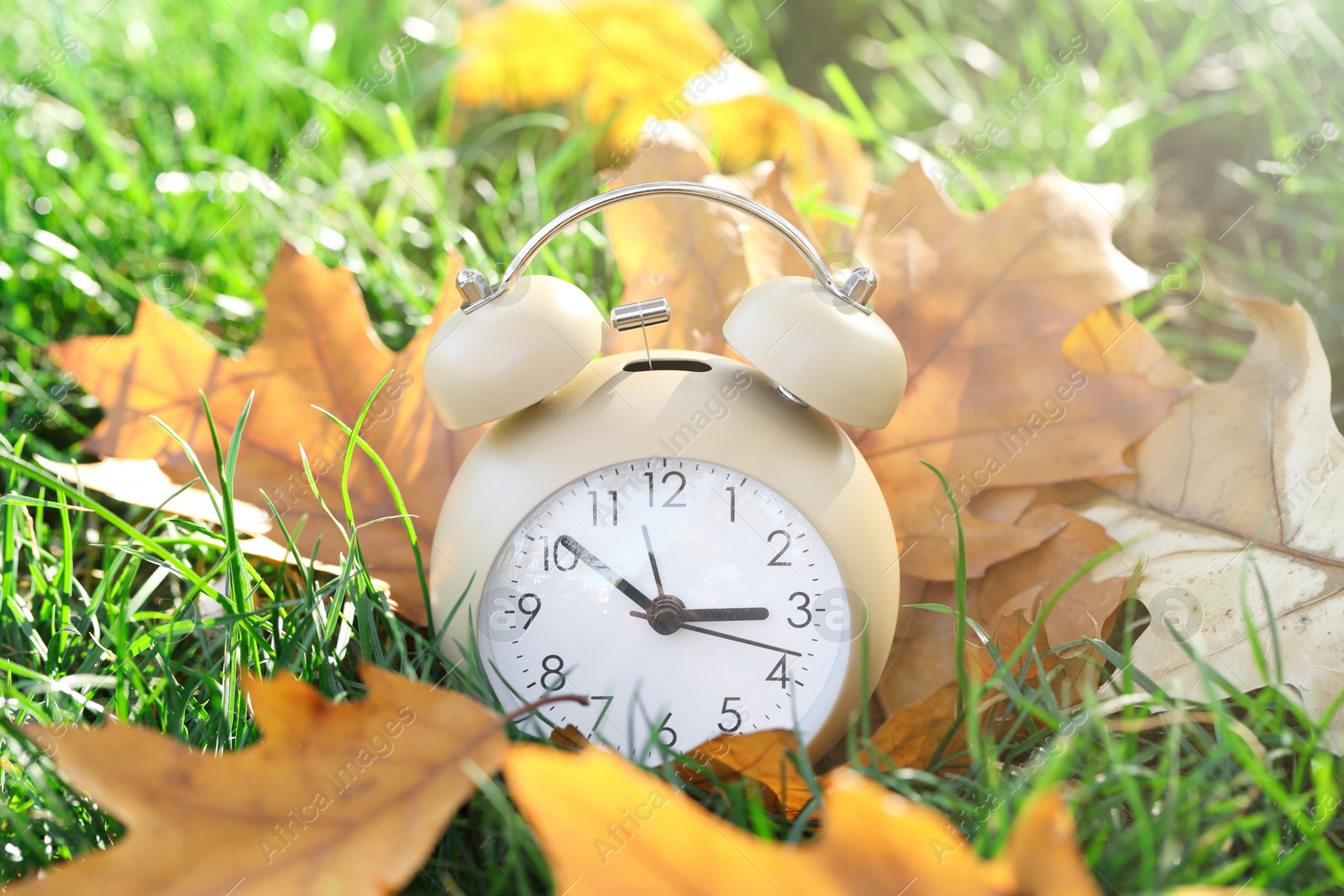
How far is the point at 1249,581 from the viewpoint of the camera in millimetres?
1372

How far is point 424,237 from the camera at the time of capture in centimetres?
220

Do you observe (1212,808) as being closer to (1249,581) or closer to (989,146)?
(1249,581)

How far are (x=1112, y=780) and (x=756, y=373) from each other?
60cm

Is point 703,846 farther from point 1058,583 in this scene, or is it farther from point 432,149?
point 432,149

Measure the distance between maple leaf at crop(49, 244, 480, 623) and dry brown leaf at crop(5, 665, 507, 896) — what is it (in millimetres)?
565

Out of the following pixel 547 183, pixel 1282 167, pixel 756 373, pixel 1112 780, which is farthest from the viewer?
pixel 547 183

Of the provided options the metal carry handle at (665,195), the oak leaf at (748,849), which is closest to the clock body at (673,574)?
the metal carry handle at (665,195)

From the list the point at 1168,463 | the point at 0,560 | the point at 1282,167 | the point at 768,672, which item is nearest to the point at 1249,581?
the point at 1168,463

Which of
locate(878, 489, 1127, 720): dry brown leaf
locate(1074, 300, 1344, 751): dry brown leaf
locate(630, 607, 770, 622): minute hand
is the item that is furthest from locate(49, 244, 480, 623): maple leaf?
locate(1074, 300, 1344, 751): dry brown leaf

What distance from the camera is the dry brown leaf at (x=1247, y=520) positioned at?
4.27 ft

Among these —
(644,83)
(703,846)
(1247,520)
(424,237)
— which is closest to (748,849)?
(703,846)

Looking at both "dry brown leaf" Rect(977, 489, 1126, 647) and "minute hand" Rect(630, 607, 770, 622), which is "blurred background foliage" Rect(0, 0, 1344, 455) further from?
"minute hand" Rect(630, 607, 770, 622)

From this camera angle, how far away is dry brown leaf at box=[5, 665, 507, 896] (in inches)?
35.2

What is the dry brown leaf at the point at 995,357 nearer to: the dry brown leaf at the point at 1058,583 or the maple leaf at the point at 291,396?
the dry brown leaf at the point at 1058,583
